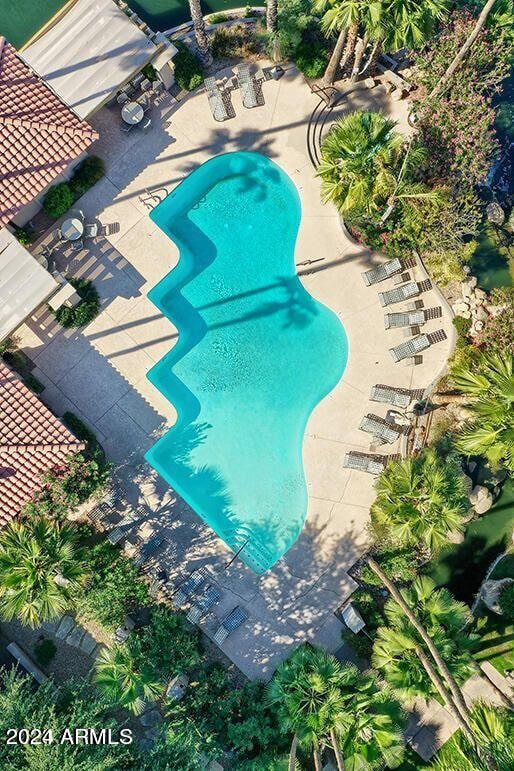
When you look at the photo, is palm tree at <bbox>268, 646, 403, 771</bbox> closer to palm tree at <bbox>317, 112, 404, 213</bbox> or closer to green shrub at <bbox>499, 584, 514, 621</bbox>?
green shrub at <bbox>499, 584, 514, 621</bbox>

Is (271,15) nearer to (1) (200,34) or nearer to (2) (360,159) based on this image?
(1) (200,34)

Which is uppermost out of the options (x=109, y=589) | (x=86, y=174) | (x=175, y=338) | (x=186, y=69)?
(x=186, y=69)

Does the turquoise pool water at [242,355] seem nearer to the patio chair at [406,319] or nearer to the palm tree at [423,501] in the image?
the patio chair at [406,319]

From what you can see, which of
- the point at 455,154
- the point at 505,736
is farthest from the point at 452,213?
the point at 505,736

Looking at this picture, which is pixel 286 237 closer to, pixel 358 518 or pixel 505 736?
pixel 358 518

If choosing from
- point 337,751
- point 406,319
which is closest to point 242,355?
point 406,319

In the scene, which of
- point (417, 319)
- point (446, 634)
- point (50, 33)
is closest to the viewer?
point (446, 634)
